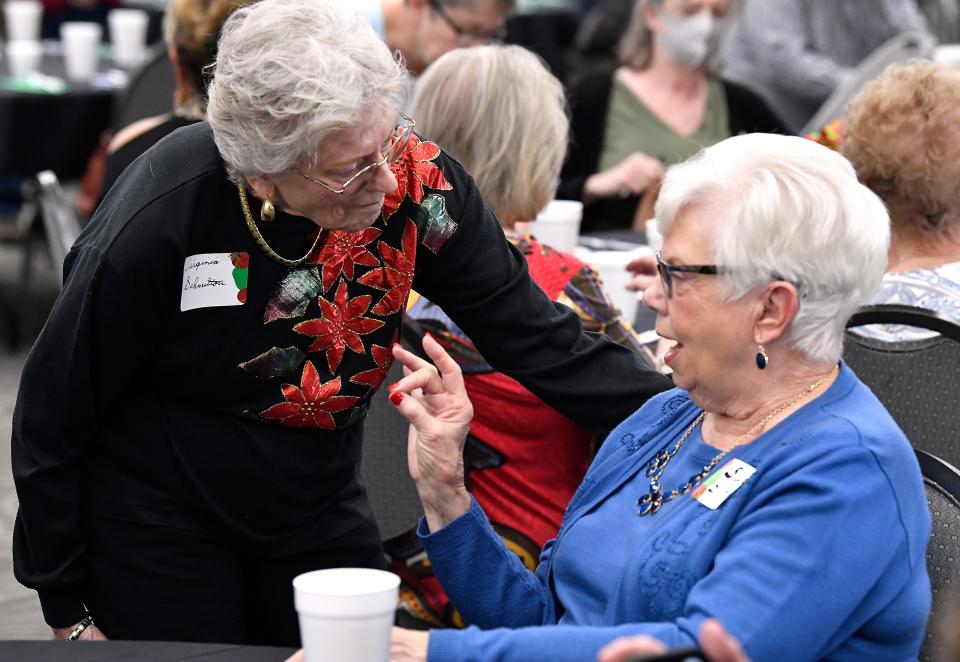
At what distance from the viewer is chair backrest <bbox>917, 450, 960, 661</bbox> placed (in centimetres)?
186

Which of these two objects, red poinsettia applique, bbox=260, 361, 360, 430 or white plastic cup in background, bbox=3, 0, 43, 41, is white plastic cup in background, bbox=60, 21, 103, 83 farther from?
red poinsettia applique, bbox=260, 361, 360, 430

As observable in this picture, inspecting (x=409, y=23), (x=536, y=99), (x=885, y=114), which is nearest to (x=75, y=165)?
(x=409, y=23)

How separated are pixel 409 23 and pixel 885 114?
6.60 ft

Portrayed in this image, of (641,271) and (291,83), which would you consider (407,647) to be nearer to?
(291,83)

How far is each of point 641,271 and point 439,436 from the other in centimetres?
112

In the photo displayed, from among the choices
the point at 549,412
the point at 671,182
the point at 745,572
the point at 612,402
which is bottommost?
the point at 549,412

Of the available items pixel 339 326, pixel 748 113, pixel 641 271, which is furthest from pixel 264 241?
pixel 748 113

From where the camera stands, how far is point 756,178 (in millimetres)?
1736

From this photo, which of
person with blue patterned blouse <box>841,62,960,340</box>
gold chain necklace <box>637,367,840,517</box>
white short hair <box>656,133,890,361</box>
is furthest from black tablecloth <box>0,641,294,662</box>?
person with blue patterned blouse <box>841,62,960,340</box>

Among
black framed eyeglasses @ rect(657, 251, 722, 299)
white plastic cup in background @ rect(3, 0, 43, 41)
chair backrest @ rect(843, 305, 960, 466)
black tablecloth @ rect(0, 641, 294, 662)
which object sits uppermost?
black framed eyeglasses @ rect(657, 251, 722, 299)

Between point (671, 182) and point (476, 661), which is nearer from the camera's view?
point (476, 661)

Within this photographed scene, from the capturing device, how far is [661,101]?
500 centimetres

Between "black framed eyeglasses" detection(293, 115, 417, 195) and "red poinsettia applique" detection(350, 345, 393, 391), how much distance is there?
0.29 m

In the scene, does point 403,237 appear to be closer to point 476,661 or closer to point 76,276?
point 76,276
